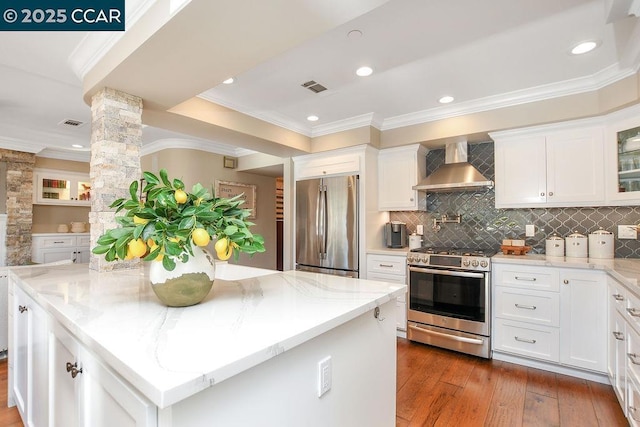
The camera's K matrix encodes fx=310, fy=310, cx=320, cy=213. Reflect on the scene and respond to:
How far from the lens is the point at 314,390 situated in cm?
103

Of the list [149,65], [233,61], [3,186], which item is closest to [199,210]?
[233,61]

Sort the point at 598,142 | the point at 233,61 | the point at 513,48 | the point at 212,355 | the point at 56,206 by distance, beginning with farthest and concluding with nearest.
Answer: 1. the point at 56,206
2. the point at 598,142
3. the point at 513,48
4. the point at 233,61
5. the point at 212,355

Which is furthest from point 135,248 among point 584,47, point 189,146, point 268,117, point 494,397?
point 189,146

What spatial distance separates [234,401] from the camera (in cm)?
78

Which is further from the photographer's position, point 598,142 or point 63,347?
point 598,142

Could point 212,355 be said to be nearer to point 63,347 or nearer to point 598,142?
point 63,347

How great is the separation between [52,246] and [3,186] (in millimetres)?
1147

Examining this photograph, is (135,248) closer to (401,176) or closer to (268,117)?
(268,117)

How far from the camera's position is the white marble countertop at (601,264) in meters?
1.85

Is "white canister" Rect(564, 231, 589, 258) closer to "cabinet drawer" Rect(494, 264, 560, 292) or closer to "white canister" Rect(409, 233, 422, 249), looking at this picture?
"cabinet drawer" Rect(494, 264, 560, 292)

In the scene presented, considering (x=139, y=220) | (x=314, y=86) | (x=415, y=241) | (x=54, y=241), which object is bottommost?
(x=54, y=241)

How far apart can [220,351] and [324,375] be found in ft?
1.54

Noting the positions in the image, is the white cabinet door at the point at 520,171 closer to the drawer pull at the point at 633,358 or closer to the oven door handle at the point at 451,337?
the oven door handle at the point at 451,337

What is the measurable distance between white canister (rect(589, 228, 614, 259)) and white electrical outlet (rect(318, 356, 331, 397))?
2.87m
